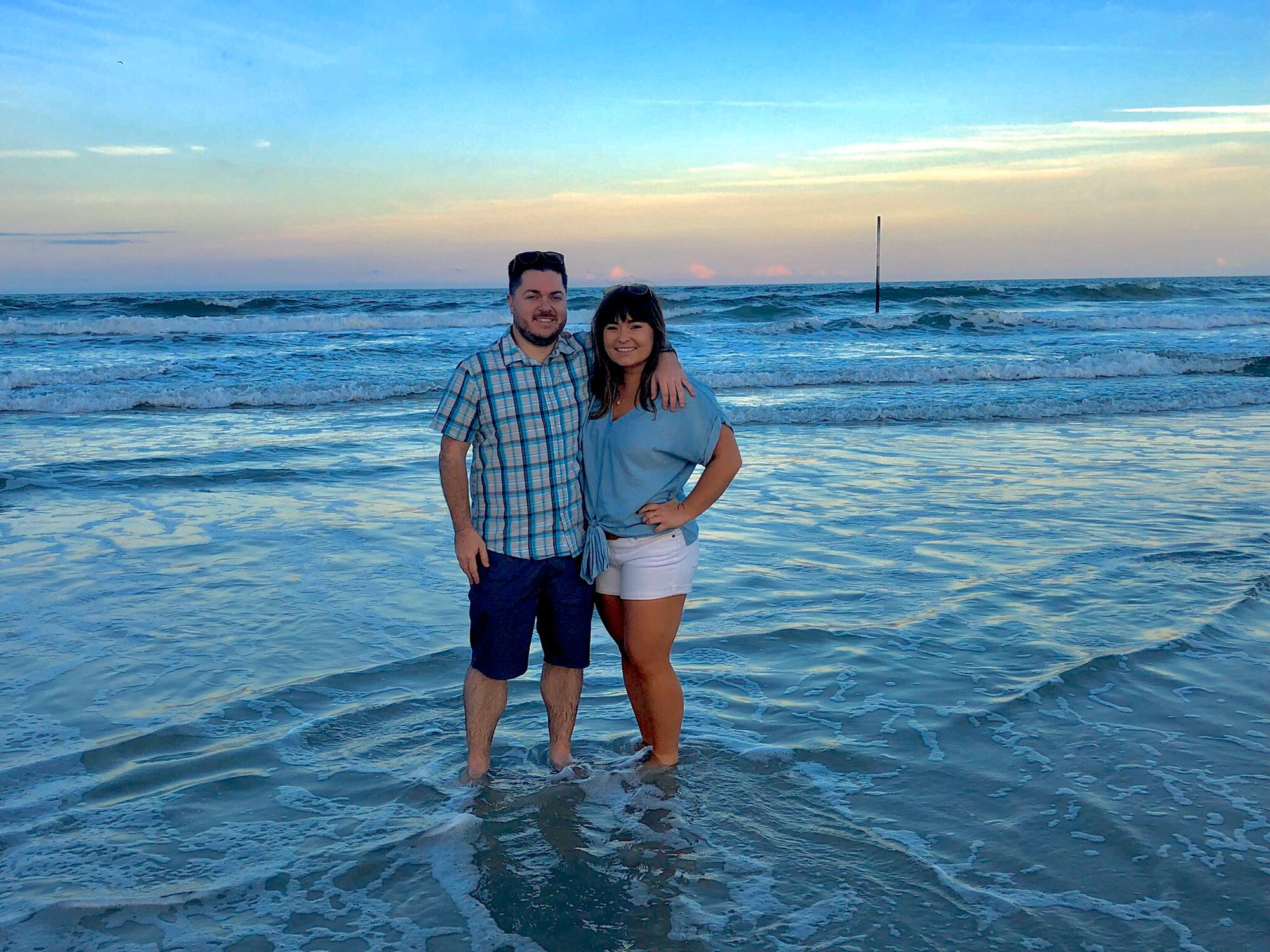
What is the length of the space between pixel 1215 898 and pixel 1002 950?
0.77m

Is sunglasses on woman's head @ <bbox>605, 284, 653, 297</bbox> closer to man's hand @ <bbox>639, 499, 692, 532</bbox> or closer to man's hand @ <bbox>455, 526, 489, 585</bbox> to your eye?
man's hand @ <bbox>639, 499, 692, 532</bbox>

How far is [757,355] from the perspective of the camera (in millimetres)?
24688

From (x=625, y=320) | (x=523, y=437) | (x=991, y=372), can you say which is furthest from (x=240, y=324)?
(x=625, y=320)

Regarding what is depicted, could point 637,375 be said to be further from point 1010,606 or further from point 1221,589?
point 1221,589

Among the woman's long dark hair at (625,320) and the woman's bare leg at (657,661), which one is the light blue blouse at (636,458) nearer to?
the woman's long dark hair at (625,320)

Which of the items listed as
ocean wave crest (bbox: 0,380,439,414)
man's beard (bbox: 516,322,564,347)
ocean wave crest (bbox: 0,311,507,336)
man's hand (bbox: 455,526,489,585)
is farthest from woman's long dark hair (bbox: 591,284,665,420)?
ocean wave crest (bbox: 0,311,507,336)

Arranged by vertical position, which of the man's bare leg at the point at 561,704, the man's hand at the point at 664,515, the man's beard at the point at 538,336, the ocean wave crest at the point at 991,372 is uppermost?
the man's beard at the point at 538,336

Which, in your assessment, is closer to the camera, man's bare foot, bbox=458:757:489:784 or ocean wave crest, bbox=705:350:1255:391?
man's bare foot, bbox=458:757:489:784

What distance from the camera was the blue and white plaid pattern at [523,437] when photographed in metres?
3.55

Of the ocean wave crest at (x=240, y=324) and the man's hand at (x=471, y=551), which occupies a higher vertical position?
the ocean wave crest at (x=240, y=324)

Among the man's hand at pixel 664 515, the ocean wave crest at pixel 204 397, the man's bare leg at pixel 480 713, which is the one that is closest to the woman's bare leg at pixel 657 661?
the man's hand at pixel 664 515

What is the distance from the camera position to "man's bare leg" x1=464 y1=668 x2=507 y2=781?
12.6 feet

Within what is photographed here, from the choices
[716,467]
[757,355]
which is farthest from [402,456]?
[757,355]

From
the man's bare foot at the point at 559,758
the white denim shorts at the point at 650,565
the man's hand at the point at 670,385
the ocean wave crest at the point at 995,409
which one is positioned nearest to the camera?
the man's hand at the point at 670,385
